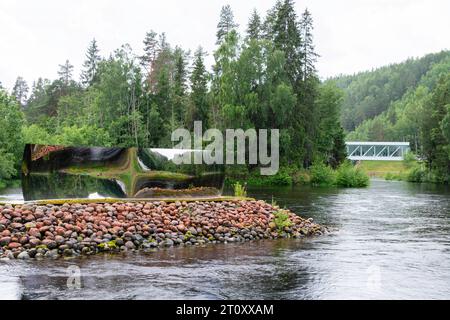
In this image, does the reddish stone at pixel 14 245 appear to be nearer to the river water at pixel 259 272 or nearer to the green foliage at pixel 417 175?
the river water at pixel 259 272

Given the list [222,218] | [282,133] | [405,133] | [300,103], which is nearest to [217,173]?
[222,218]

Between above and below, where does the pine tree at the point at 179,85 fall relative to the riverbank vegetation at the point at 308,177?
above

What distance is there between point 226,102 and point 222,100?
530mm

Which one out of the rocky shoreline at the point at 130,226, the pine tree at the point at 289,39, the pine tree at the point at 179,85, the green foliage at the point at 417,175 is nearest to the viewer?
the rocky shoreline at the point at 130,226

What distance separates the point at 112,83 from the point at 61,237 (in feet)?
148

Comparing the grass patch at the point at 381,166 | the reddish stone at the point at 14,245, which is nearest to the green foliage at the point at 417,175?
the grass patch at the point at 381,166

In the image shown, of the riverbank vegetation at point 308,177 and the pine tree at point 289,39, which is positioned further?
the pine tree at point 289,39

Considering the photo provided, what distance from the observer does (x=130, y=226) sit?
48.5 feet

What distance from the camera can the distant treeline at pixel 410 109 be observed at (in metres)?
65.2

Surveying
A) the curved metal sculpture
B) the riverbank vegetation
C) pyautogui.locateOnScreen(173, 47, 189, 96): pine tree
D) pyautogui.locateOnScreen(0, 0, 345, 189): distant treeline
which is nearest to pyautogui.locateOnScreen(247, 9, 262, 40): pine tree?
pyautogui.locateOnScreen(0, 0, 345, 189): distant treeline

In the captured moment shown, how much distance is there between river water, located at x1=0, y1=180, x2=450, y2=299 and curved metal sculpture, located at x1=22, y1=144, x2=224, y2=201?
4206 mm

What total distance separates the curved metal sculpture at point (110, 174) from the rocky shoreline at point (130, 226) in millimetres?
1067

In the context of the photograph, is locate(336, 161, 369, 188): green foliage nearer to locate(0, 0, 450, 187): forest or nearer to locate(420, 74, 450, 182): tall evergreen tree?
locate(0, 0, 450, 187): forest

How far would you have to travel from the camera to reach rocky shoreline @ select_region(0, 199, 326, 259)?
13172 mm
